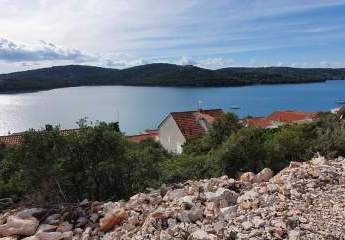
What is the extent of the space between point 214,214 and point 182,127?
35.5 meters

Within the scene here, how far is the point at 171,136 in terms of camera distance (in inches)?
1795

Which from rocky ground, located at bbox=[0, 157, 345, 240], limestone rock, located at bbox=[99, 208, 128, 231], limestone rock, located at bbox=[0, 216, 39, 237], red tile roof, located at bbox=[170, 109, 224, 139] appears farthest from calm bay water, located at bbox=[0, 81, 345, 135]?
limestone rock, located at bbox=[99, 208, 128, 231]

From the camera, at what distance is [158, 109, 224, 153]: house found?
143ft

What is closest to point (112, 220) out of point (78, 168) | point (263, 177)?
point (263, 177)

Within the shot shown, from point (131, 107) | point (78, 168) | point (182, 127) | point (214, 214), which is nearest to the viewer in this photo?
point (214, 214)

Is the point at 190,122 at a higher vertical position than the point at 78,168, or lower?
lower

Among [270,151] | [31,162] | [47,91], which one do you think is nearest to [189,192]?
[31,162]

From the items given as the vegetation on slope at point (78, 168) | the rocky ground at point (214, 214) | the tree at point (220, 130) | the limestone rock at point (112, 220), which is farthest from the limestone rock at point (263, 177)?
the tree at point (220, 130)

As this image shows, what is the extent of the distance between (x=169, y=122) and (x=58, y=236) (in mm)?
36975

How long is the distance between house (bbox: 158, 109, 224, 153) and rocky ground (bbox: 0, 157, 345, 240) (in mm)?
32524

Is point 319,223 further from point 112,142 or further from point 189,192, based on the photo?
A: point 112,142

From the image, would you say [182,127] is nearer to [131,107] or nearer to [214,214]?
[214,214]

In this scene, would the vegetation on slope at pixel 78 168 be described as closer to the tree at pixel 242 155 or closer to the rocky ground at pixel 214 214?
the tree at pixel 242 155

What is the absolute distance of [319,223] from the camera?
7902mm
